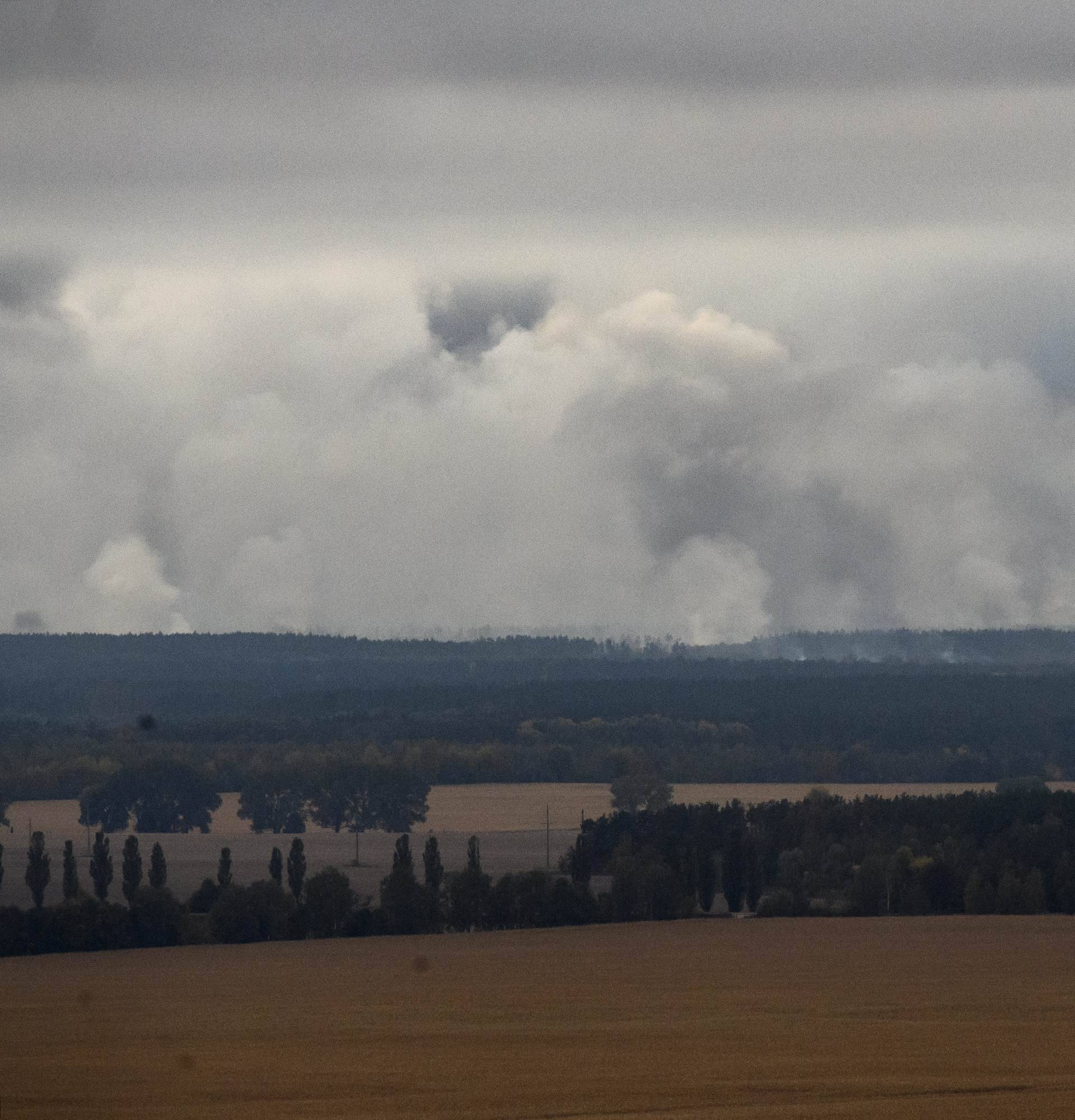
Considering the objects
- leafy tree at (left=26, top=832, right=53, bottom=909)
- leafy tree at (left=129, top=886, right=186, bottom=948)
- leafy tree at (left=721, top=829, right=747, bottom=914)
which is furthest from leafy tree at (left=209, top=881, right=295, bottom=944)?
leafy tree at (left=721, top=829, right=747, bottom=914)

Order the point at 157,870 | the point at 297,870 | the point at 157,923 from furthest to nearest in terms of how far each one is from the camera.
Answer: the point at 157,870 → the point at 297,870 → the point at 157,923

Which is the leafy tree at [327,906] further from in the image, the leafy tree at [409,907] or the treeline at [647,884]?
the leafy tree at [409,907]

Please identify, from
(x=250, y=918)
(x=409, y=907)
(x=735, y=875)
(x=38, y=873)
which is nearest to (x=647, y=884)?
(x=735, y=875)

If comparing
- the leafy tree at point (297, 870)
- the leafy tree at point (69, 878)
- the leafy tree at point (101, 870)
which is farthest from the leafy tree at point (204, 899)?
the leafy tree at point (101, 870)

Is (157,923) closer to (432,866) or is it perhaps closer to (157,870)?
(157,870)

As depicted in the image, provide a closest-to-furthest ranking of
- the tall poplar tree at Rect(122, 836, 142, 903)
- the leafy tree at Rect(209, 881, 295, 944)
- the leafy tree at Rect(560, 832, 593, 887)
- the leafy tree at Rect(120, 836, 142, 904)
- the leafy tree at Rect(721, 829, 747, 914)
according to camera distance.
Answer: the leafy tree at Rect(209, 881, 295, 944) < the leafy tree at Rect(721, 829, 747, 914) < the tall poplar tree at Rect(122, 836, 142, 903) < the leafy tree at Rect(120, 836, 142, 904) < the leafy tree at Rect(560, 832, 593, 887)

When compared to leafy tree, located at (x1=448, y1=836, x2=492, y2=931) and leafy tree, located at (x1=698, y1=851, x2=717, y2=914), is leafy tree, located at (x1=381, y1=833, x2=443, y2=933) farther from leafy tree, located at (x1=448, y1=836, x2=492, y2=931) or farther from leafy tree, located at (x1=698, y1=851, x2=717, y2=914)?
leafy tree, located at (x1=698, y1=851, x2=717, y2=914)
